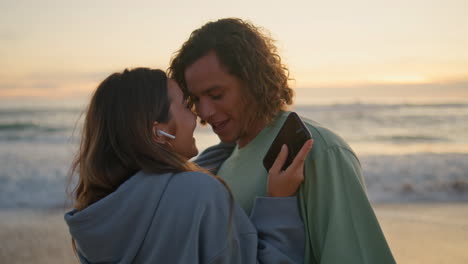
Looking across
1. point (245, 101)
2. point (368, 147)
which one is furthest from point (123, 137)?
point (368, 147)

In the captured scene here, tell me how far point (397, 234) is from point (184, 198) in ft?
16.2

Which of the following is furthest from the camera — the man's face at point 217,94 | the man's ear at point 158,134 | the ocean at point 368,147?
the ocean at point 368,147

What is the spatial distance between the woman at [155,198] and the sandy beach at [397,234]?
364 cm

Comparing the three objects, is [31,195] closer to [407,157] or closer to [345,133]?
[407,157]

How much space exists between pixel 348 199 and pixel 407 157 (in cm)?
1027

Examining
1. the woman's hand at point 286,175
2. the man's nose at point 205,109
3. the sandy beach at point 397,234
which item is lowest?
the sandy beach at point 397,234

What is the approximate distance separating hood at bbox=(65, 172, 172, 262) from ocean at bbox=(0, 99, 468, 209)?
662 mm

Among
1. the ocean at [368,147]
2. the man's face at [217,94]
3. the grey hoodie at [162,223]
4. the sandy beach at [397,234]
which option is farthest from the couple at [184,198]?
the sandy beach at [397,234]

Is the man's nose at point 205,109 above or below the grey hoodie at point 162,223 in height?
above

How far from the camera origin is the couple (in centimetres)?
190

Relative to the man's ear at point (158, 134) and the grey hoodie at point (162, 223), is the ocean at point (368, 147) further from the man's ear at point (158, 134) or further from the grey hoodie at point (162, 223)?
the grey hoodie at point (162, 223)

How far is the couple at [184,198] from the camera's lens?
1.90m

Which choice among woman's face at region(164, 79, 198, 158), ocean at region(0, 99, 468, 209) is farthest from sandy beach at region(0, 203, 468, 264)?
woman's face at region(164, 79, 198, 158)

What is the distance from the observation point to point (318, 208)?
86.1 inches
